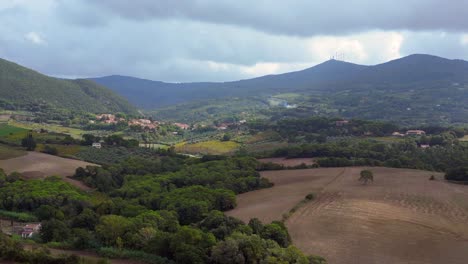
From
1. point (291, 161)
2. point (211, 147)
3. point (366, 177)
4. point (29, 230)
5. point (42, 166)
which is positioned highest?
point (366, 177)

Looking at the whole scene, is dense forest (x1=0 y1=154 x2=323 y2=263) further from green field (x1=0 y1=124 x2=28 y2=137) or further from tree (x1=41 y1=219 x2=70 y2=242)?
green field (x1=0 y1=124 x2=28 y2=137)

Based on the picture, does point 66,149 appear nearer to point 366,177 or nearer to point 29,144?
point 29,144

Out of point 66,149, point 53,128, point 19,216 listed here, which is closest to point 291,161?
point 66,149

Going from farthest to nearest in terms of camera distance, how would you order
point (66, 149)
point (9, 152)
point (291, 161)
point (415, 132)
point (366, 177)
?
point (415, 132), point (66, 149), point (291, 161), point (9, 152), point (366, 177)

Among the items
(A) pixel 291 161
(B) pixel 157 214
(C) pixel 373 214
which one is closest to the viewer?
(B) pixel 157 214

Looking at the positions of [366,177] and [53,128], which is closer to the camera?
[366,177]

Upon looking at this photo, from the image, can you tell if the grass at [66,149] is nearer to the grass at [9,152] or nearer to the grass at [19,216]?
the grass at [9,152]

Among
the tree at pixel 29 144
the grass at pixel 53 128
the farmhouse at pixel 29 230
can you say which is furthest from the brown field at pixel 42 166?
the grass at pixel 53 128

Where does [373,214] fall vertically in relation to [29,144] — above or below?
below
